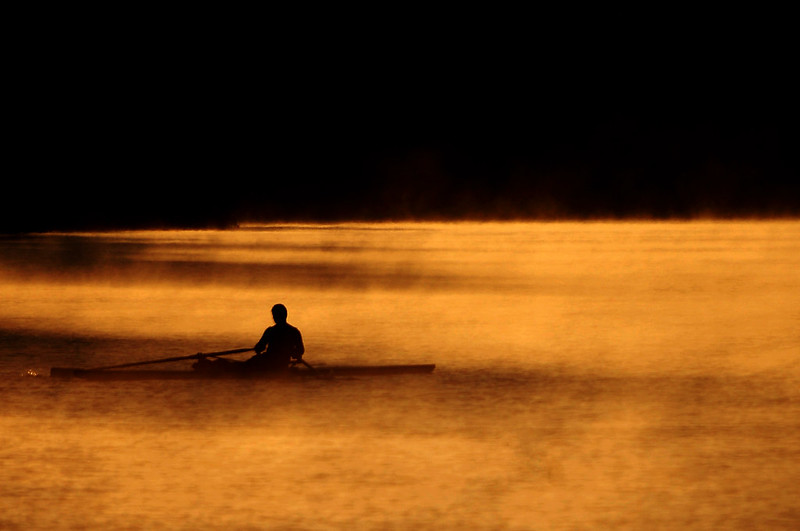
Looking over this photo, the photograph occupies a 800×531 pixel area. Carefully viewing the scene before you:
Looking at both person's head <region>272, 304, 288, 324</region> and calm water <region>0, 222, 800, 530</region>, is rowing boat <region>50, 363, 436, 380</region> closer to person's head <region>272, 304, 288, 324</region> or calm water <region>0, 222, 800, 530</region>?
calm water <region>0, 222, 800, 530</region>

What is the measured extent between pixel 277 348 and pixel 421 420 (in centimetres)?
304

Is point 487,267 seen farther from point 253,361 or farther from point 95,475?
point 95,475

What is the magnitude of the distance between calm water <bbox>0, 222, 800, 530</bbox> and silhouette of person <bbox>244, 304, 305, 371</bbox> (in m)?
0.33

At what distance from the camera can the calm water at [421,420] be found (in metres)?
10.6

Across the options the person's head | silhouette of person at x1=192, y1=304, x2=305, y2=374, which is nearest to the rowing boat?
silhouette of person at x1=192, y1=304, x2=305, y2=374

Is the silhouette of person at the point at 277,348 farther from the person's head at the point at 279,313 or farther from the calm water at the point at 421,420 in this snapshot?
the calm water at the point at 421,420

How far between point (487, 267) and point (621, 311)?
20795mm

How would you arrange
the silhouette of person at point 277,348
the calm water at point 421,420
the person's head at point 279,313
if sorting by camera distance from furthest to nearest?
the silhouette of person at point 277,348 → the person's head at point 279,313 → the calm water at point 421,420

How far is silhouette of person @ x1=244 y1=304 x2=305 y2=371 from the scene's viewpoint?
1711cm

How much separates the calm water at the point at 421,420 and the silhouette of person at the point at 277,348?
331mm

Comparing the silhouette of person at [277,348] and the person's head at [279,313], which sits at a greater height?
the person's head at [279,313]

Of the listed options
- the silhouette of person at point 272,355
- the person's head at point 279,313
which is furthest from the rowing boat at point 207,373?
the person's head at point 279,313

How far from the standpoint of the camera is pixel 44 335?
24688 millimetres

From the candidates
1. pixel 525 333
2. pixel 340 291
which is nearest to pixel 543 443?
pixel 525 333
